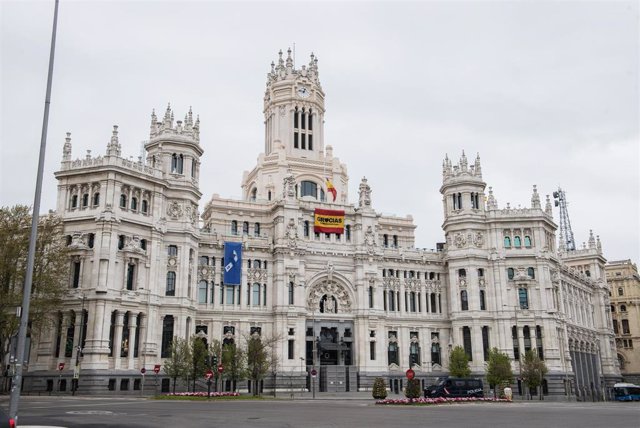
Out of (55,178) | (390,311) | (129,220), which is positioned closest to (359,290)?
(390,311)

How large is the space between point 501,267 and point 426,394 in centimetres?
3410

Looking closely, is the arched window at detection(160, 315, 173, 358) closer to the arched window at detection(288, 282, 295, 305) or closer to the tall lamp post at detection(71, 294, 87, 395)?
the tall lamp post at detection(71, 294, 87, 395)

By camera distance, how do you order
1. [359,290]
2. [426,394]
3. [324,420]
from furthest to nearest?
[359,290], [426,394], [324,420]

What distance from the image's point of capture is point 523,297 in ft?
304

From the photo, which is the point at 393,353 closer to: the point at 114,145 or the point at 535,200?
the point at 535,200

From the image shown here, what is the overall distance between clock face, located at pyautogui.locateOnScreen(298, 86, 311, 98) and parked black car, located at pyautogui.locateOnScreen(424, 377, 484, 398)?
60851mm

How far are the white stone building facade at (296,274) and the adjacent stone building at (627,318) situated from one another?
37.8 m

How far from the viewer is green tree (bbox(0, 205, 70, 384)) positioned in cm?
5872

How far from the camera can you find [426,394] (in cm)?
6538

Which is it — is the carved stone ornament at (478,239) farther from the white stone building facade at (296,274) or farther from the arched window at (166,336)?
the arched window at (166,336)

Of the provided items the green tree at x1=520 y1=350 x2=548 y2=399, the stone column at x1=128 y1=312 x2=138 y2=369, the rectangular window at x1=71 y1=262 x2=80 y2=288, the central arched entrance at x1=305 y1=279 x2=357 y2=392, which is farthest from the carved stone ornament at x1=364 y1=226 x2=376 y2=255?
the rectangular window at x1=71 y1=262 x2=80 y2=288

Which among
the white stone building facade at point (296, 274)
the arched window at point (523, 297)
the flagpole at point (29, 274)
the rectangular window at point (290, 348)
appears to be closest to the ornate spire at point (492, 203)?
the white stone building facade at point (296, 274)

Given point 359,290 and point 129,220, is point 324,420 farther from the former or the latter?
point 359,290

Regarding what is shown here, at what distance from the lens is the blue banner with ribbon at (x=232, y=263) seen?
83.8m
